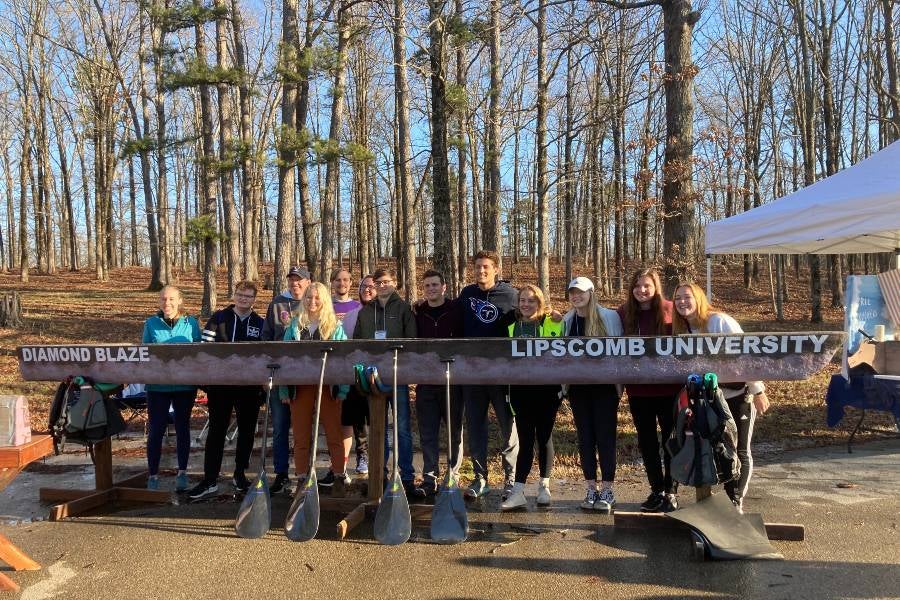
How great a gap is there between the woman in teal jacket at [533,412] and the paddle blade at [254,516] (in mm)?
1655

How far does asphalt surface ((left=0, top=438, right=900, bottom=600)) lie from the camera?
3463 mm

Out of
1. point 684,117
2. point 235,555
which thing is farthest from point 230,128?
point 235,555

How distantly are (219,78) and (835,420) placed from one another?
458 inches

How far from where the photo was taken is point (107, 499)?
16.5 ft

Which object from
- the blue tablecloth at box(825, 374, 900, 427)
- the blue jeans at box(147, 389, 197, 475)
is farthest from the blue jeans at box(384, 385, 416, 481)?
the blue tablecloth at box(825, 374, 900, 427)

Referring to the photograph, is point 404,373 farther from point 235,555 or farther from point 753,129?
point 753,129

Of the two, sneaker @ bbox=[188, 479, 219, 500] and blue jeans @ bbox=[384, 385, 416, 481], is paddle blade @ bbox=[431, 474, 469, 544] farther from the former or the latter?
sneaker @ bbox=[188, 479, 219, 500]

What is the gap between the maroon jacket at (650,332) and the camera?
14.9ft

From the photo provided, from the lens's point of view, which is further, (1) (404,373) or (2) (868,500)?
(2) (868,500)

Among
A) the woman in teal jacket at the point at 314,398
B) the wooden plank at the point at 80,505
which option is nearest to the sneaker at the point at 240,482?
the woman in teal jacket at the point at 314,398

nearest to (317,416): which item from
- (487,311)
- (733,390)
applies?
(487,311)

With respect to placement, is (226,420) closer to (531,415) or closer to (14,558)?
(14,558)

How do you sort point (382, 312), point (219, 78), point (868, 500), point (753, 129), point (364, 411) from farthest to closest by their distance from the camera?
point (753, 129) → point (219, 78) → point (364, 411) → point (382, 312) → point (868, 500)

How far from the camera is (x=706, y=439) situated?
386 centimetres
